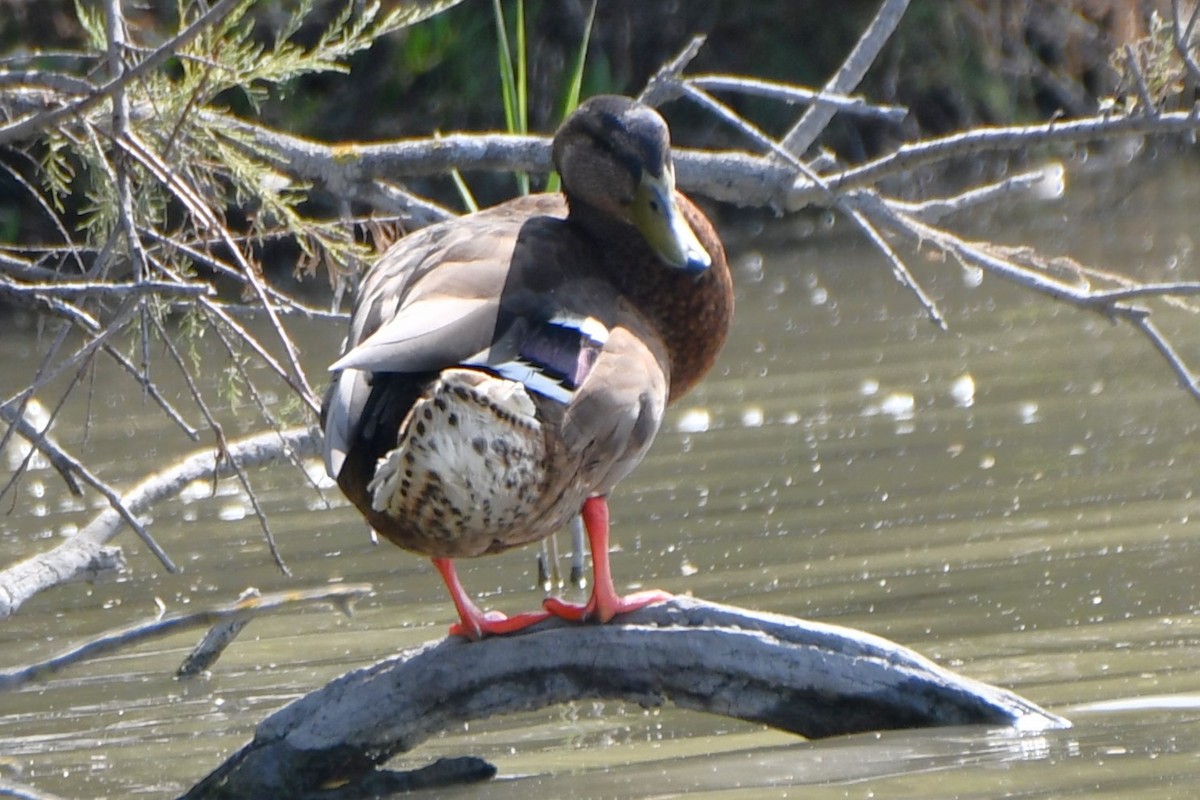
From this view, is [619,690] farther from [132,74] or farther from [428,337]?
[132,74]

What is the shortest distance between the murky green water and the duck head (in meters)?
0.92

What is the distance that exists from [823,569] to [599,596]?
5.33 feet

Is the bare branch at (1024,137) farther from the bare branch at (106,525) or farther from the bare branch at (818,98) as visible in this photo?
the bare branch at (106,525)

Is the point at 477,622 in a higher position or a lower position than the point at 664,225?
lower

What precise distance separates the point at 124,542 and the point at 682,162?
259 cm

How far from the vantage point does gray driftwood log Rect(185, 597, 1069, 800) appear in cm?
344

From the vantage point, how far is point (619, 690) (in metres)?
3.53

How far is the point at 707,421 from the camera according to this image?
24.2ft

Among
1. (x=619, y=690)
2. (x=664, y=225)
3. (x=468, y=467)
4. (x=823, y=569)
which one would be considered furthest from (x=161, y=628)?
(x=823, y=569)

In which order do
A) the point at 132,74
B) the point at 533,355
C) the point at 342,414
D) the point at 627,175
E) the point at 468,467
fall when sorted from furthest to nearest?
the point at 627,175 < the point at 533,355 < the point at 342,414 < the point at 468,467 < the point at 132,74

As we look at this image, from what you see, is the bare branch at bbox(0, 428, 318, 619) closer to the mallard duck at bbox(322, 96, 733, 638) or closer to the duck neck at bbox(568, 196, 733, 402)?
the mallard duck at bbox(322, 96, 733, 638)

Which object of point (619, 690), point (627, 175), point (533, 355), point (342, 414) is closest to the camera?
point (342, 414)

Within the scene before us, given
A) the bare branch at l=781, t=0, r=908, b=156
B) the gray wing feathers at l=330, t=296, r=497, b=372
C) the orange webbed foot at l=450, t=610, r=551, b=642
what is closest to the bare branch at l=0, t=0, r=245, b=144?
the gray wing feathers at l=330, t=296, r=497, b=372

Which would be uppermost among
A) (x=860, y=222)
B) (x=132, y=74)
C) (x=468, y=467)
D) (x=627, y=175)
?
(x=132, y=74)
